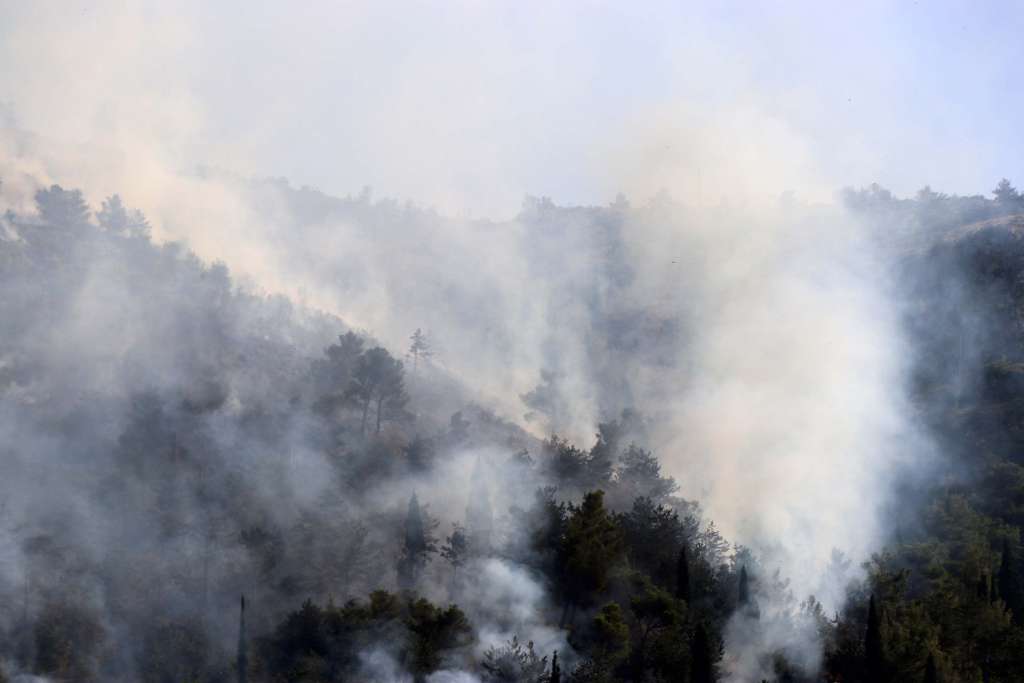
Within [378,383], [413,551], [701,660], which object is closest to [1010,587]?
[701,660]

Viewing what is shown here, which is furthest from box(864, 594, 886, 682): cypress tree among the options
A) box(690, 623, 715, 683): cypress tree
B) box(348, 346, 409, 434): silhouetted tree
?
box(348, 346, 409, 434): silhouetted tree

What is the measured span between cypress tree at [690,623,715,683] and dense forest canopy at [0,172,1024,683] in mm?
157

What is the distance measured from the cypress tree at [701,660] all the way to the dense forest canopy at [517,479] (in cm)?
16

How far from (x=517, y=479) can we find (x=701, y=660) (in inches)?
986

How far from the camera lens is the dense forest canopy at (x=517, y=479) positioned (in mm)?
45812

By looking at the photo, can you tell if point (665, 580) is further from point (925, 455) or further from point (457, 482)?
point (925, 455)

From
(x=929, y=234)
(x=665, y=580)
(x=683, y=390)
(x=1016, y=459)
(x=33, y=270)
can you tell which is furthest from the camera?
(x=929, y=234)

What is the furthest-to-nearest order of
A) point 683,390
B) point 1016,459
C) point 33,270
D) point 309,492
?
point 683,390 < point 33,270 < point 1016,459 < point 309,492

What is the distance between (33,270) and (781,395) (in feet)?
208

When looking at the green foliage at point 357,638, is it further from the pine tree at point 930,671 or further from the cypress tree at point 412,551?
the pine tree at point 930,671

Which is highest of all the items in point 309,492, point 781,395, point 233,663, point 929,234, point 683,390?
point 929,234

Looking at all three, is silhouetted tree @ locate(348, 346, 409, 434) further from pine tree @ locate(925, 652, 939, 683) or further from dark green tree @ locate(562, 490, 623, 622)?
pine tree @ locate(925, 652, 939, 683)

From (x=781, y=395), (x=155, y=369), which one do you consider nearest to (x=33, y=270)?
(x=155, y=369)

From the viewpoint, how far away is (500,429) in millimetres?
78688
